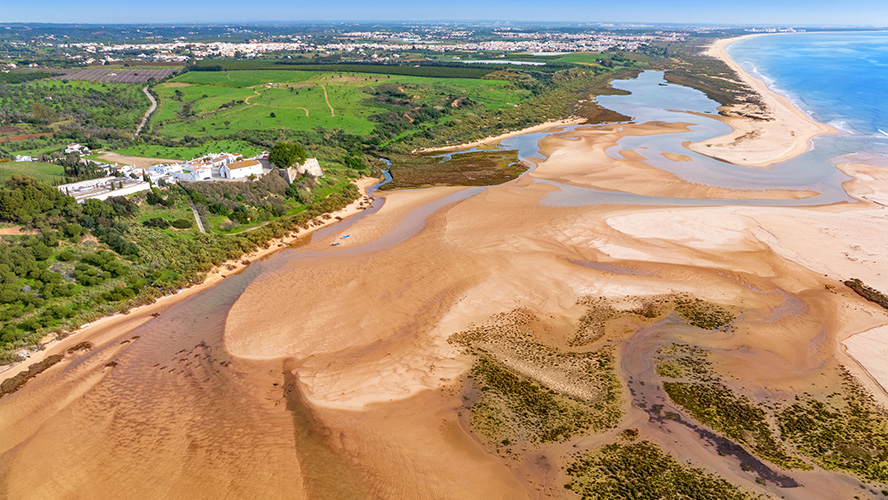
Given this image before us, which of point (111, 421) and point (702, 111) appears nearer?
point (111, 421)

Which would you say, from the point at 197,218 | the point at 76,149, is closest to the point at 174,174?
the point at 197,218

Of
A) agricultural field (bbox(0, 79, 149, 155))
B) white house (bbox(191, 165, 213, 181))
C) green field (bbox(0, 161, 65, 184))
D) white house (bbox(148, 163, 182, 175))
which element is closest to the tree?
white house (bbox(191, 165, 213, 181))

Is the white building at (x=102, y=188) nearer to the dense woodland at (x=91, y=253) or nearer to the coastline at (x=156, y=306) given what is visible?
the dense woodland at (x=91, y=253)

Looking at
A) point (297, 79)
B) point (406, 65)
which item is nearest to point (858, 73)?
point (406, 65)

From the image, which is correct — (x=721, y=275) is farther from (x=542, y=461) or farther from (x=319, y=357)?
(x=319, y=357)

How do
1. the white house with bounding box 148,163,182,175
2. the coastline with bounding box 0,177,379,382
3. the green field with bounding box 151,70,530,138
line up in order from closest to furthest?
the coastline with bounding box 0,177,379,382 < the white house with bounding box 148,163,182,175 < the green field with bounding box 151,70,530,138

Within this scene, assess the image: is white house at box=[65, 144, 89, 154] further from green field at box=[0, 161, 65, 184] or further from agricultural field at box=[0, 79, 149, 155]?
green field at box=[0, 161, 65, 184]

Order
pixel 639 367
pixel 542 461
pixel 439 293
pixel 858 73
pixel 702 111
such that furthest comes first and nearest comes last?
pixel 858 73
pixel 702 111
pixel 439 293
pixel 639 367
pixel 542 461

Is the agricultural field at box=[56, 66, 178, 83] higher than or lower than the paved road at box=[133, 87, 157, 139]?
higher
